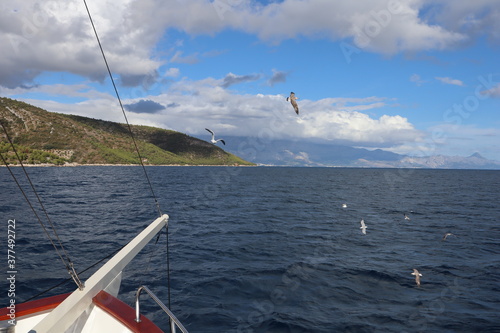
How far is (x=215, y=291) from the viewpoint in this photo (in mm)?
13680

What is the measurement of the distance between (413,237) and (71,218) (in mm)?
30580

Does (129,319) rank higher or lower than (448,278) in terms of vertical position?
higher

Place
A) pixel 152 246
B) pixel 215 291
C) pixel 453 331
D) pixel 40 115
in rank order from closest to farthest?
pixel 453 331, pixel 215 291, pixel 152 246, pixel 40 115

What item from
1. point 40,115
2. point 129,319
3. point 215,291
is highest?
point 40,115

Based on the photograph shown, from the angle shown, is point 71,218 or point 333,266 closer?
point 333,266

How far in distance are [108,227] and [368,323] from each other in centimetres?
2182

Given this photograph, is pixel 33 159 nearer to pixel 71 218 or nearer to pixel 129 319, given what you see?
pixel 71 218

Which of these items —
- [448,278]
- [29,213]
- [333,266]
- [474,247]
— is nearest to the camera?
[448,278]

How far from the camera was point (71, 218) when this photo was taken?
93.6ft

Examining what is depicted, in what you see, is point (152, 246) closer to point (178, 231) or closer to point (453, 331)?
point (178, 231)

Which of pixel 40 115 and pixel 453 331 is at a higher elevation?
pixel 40 115

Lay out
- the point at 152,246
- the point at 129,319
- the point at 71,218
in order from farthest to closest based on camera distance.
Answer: the point at 71,218
the point at 152,246
the point at 129,319

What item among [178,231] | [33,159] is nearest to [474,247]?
[178,231]

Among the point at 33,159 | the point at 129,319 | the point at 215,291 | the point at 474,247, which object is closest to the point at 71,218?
the point at 215,291
